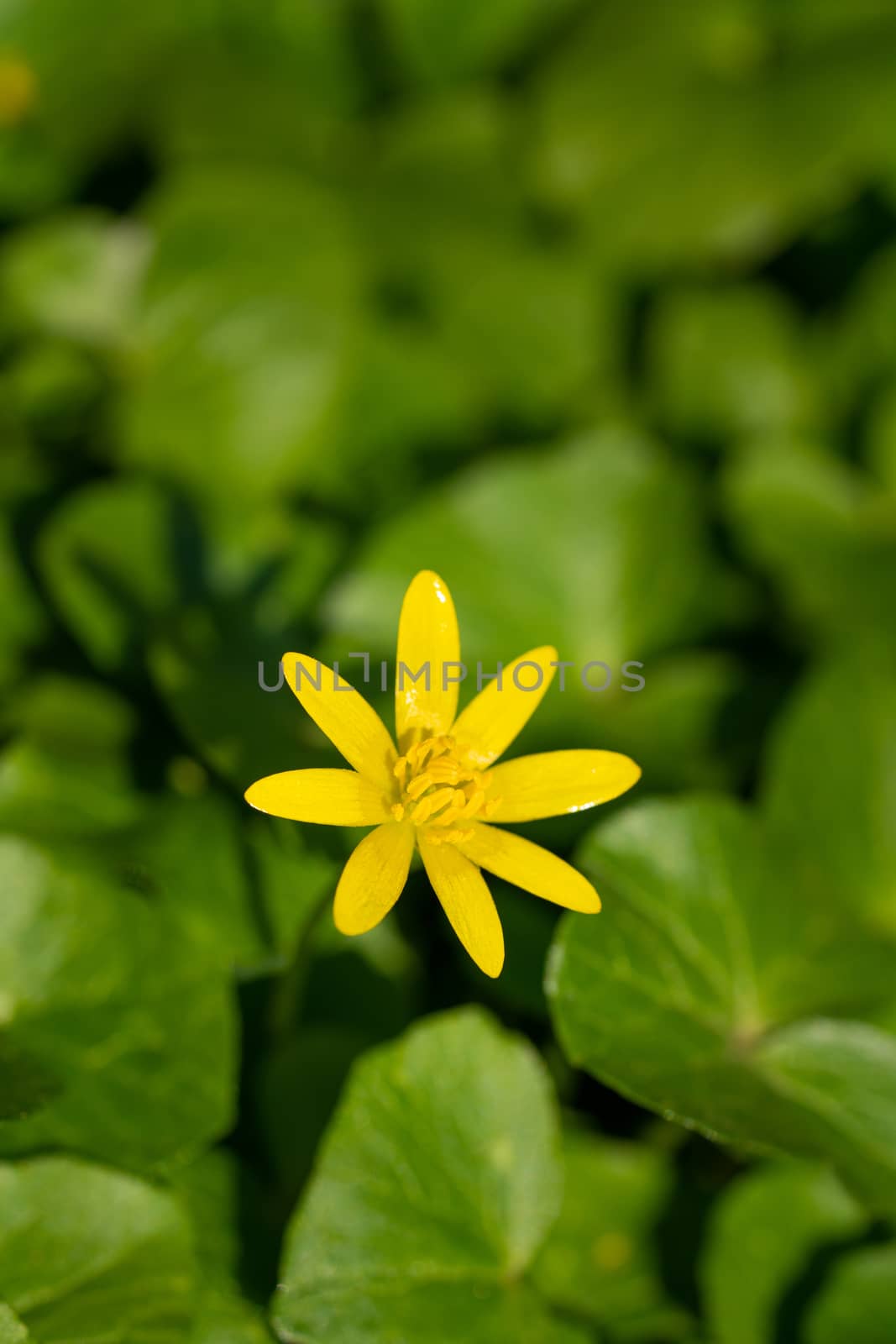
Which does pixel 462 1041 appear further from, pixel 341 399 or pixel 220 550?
pixel 341 399

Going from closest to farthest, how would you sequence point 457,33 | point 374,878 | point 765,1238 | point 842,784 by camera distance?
point 374,878
point 765,1238
point 842,784
point 457,33

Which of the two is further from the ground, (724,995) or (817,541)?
(817,541)

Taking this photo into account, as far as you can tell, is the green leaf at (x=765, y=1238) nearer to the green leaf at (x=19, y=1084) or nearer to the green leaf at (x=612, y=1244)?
the green leaf at (x=612, y=1244)

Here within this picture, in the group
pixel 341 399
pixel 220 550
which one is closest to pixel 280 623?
pixel 220 550

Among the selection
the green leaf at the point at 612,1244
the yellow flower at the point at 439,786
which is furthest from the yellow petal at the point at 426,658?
the green leaf at the point at 612,1244

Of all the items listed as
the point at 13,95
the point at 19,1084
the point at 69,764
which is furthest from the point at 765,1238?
the point at 13,95

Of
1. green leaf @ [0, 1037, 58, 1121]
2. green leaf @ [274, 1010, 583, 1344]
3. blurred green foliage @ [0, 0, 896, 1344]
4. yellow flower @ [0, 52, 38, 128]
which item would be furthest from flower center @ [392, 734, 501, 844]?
yellow flower @ [0, 52, 38, 128]

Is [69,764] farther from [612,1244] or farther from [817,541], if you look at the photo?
[817,541]

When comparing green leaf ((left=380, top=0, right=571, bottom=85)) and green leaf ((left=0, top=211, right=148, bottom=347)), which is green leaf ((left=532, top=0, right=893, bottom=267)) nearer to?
green leaf ((left=380, top=0, right=571, bottom=85))
